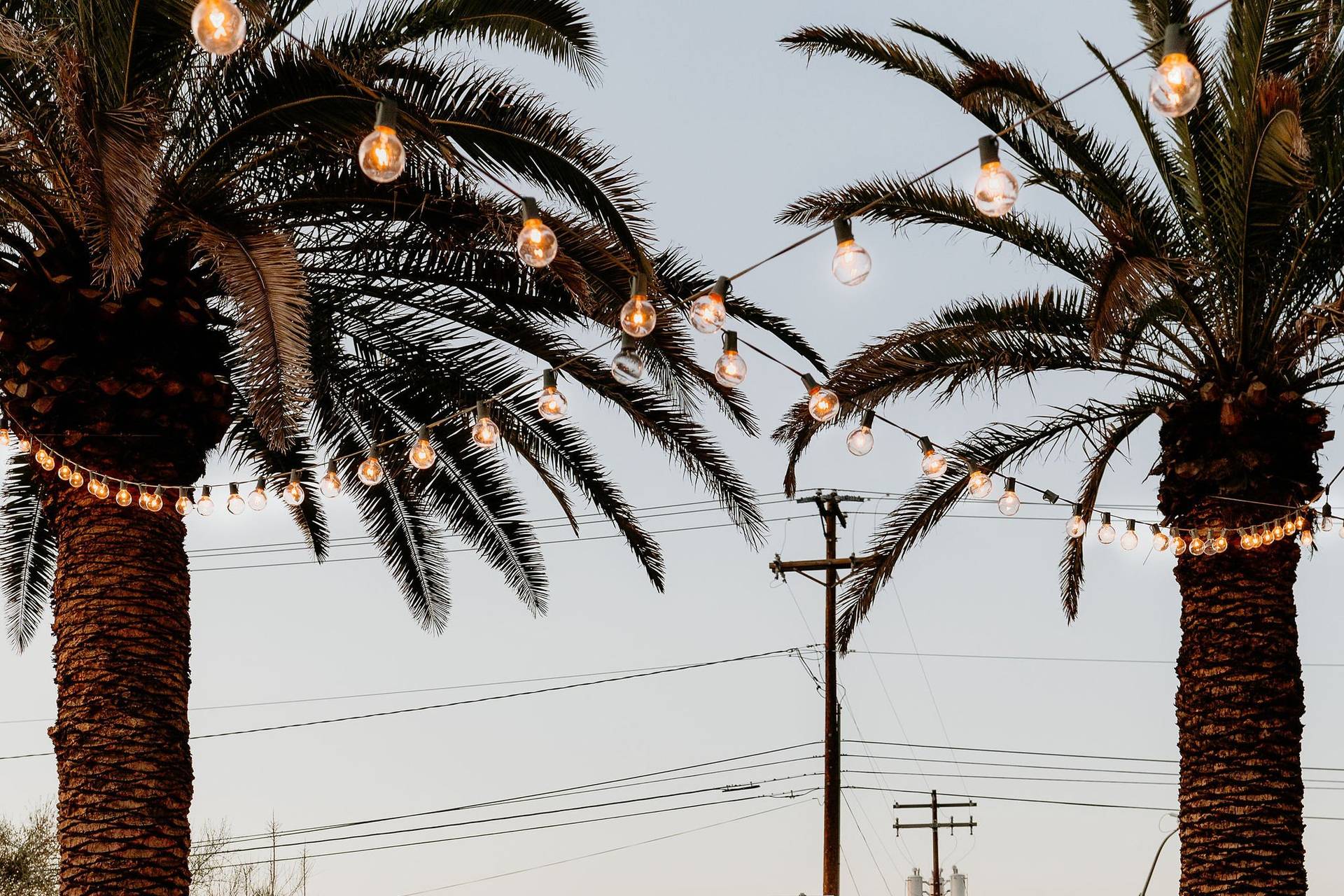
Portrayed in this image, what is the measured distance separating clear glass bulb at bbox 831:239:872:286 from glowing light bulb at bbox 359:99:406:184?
1.68 m

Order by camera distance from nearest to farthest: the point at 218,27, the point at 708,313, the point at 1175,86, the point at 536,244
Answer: the point at 1175,86, the point at 218,27, the point at 536,244, the point at 708,313

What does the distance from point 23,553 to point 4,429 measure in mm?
4613

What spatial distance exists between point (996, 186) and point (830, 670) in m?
15.4

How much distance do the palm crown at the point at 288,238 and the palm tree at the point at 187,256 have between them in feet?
0.06

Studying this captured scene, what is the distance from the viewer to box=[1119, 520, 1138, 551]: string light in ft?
34.4

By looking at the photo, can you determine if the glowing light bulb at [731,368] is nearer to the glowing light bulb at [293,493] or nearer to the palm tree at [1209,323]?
the palm tree at [1209,323]

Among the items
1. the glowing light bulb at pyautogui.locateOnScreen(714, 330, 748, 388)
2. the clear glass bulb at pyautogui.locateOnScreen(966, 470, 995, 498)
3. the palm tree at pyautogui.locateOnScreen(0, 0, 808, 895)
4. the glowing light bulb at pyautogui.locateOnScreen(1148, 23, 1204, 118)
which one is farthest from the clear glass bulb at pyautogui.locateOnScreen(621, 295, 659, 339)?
the clear glass bulb at pyautogui.locateOnScreen(966, 470, 995, 498)

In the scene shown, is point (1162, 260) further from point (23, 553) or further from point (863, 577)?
point (23, 553)

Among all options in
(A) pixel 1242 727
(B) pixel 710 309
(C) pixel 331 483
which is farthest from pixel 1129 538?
(C) pixel 331 483

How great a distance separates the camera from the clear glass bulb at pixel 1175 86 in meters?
4.34

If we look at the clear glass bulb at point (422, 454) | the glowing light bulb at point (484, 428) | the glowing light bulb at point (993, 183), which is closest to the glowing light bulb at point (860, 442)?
the glowing light bulb at point (484, 428)

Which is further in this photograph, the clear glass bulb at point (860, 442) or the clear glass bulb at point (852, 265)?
the clear glass bulb at point (860, 442)

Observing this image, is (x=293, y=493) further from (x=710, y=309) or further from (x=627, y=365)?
(x=710, y=309)

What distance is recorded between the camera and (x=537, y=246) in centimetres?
564
